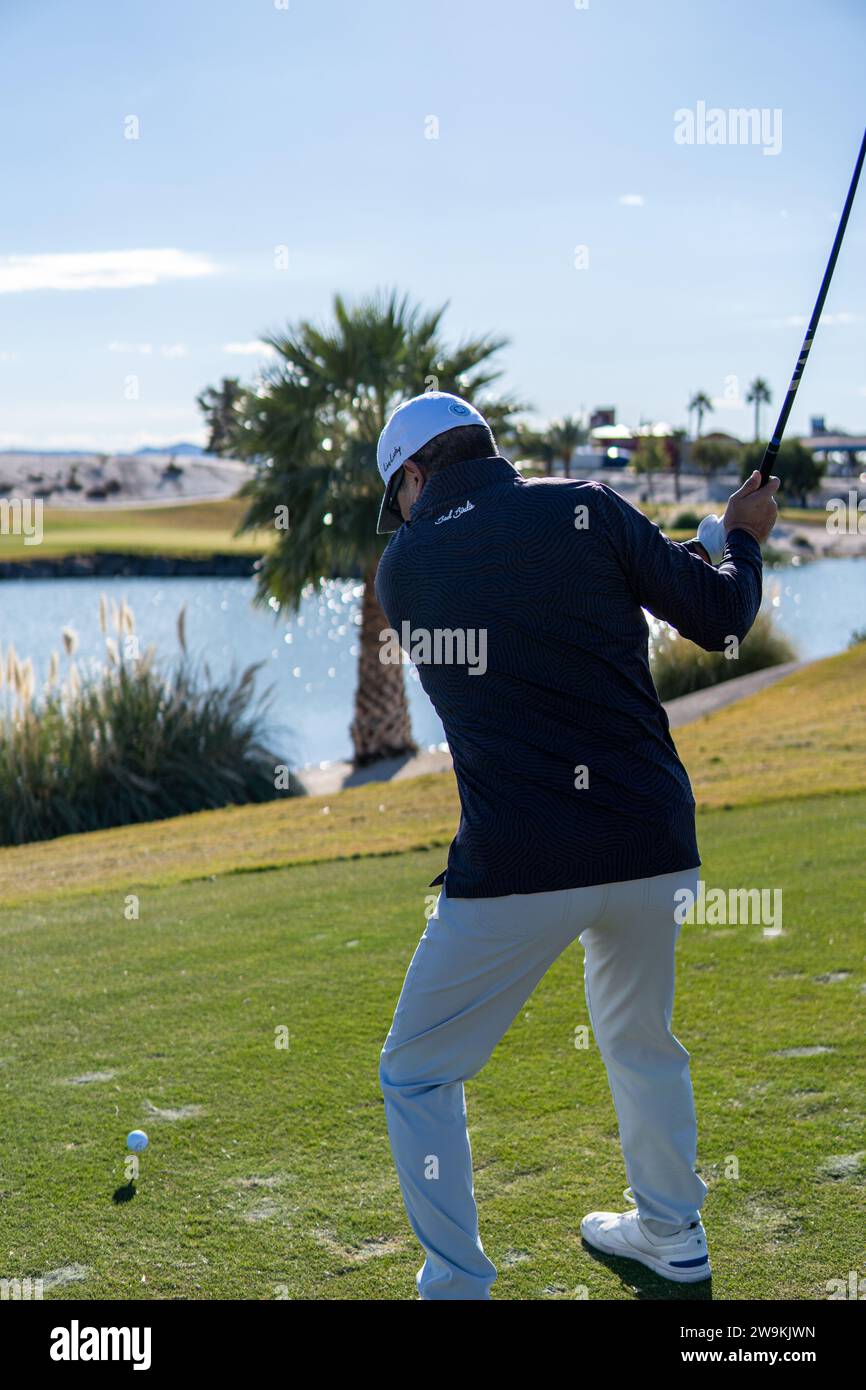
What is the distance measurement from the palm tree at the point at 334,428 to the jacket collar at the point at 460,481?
15425mm

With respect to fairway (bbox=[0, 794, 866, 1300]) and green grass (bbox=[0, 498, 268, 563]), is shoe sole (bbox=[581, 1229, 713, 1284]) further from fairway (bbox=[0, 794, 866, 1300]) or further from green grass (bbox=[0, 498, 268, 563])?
green grass (bbox=[0, 498, 268, 563])

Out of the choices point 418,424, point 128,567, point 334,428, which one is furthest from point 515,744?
point 128,567

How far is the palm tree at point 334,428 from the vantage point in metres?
18.7

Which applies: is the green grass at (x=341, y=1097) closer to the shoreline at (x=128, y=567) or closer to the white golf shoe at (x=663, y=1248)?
the white golf shoe at (x=663, y=1248)

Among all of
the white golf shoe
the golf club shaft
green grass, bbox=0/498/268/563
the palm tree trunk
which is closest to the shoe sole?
the white golf shoe

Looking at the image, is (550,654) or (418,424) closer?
(550,654)

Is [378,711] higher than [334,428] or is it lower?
lower

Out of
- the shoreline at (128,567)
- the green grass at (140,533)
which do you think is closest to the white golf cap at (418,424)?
the green grass at (140,533)

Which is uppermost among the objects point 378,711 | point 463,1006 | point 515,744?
point 515,744

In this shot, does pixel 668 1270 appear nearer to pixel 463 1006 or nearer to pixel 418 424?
pixel 463 1006

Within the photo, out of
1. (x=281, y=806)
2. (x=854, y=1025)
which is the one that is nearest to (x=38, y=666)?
(x=281, y=806)

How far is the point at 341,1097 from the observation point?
445 centimetres

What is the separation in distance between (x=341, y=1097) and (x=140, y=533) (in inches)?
3433

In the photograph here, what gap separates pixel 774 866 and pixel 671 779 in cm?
469
